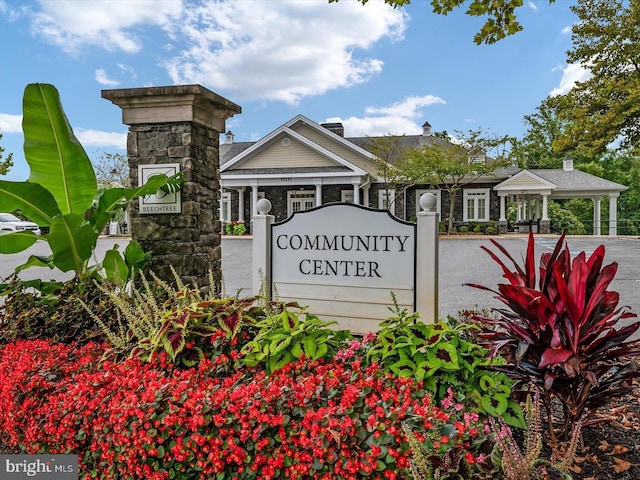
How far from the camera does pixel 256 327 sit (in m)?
2.99

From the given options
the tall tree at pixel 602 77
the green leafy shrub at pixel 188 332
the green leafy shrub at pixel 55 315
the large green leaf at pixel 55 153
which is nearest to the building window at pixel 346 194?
the tall tree at pixel 602 77

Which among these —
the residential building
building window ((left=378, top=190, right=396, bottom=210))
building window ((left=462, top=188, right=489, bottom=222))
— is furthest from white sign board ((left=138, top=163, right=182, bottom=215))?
building window ((left=462, top=188, right=489, bottom=222))

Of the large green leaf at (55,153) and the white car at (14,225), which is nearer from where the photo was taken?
the large green leaf at (55,153)

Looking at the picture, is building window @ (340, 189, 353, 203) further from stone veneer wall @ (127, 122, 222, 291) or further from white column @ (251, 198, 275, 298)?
white column @ (251, 198, 275, 298)

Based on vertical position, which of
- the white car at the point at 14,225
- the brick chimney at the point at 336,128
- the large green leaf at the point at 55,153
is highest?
the brick chimney at the point at 336,128

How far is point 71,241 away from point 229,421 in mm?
2466

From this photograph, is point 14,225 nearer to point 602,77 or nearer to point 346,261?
point 346,261

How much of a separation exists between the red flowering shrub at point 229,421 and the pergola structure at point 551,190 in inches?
960

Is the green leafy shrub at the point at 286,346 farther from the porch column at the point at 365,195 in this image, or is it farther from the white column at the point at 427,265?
the porch column at the point at 365,195

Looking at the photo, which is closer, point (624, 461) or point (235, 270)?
point (624, 461)

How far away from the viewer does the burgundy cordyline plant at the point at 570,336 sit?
2.23 meters

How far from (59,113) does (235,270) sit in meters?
8.01

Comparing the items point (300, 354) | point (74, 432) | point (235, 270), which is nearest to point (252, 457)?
point (300, 354)

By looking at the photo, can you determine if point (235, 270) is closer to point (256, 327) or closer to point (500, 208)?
point (256, 327)
